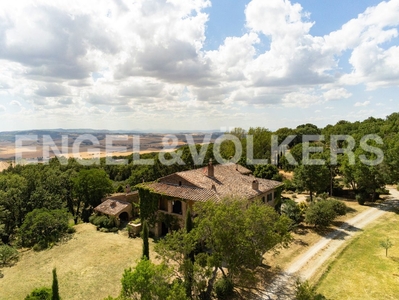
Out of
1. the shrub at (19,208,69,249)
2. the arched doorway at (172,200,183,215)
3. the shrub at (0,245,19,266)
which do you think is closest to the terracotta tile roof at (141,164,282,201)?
the arched doorway at (172,200,183,215)

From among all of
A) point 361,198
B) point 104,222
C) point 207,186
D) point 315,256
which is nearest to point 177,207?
point 207,186

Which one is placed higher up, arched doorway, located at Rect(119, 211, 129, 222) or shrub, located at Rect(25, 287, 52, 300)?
shrub, located at Rect(25, 287, 52, 300)

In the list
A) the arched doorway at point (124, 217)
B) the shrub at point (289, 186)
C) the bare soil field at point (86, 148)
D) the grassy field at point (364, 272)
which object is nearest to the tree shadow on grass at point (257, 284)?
the grassy field at point (364, 272)

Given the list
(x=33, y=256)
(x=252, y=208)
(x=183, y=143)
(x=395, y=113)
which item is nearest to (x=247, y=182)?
(x=252, y=208)

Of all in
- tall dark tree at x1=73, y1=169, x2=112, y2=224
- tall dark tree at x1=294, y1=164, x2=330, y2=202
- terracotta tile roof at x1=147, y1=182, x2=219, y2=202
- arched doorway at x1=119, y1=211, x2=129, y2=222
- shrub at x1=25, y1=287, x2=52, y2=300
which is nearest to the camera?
shrub at x1=25, y1=287, x2=52, y2=300

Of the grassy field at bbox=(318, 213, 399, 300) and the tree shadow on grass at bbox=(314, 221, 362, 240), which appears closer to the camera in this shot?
the grassy field at bbox=(318, 213, 399, 300)

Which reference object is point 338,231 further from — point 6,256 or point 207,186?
point 6,256

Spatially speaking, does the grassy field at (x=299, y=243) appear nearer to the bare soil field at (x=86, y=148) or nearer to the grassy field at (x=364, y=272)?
the grassy field at (x=364, y=272)

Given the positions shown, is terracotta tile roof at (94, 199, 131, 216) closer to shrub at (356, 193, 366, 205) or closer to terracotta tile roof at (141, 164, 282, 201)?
terracotta tile roof at (141, 164, 282, 201)

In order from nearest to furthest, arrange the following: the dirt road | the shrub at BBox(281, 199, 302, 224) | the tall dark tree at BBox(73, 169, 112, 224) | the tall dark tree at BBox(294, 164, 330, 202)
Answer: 1. the dirt road
2. the shrub at BBox(281, 199, 302, 224)
3. the tall dark tree at BBox(294, 164, 330, 202)
4. the tall dark tree at BBox(73, 169, 112, 224)
